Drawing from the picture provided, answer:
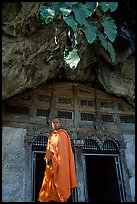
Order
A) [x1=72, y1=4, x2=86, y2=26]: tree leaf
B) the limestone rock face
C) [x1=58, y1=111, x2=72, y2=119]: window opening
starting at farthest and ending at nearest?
[x1=58, y1=111, x2=72, y2=119]: window opening
the limestone rock face
[x1=72, y1=4, x2=86, y2=26]: tree leaf

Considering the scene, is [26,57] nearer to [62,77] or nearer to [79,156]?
[62,77]

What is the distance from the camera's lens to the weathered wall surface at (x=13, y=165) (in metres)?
4.95

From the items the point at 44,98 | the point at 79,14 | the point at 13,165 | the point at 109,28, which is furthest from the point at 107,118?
the point at 79,14

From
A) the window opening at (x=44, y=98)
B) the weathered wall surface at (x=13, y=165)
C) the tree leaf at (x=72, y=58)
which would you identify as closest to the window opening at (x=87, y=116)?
the window opening at (x=44, y=98)

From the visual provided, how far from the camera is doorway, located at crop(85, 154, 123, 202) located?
5923 mm

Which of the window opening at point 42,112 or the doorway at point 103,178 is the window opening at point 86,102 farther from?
the doorway at point 103,178

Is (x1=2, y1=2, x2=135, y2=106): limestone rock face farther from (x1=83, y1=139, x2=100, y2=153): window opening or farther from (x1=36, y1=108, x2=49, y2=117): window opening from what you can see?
(x1=83, y1=139, x2=100, y2=153): window opening

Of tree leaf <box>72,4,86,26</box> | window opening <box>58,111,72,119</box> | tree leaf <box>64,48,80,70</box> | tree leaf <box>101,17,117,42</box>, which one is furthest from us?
window opening <box>58,111,72,119</box>

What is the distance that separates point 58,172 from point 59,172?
2 centimetres

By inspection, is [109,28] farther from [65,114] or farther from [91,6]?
[65,114]

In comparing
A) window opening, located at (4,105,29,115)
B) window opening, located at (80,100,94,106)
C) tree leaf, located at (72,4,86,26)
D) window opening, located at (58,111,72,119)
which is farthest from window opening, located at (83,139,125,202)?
tree leaf, located at (72,4,86,26)

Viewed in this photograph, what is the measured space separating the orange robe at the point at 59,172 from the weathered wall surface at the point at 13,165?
0.82 m

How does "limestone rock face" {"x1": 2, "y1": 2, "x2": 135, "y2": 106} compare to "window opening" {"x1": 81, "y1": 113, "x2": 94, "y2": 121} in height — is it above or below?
above

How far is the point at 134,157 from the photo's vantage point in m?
5.98
